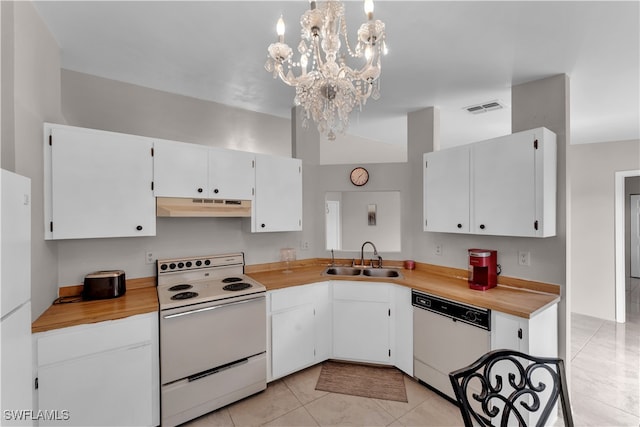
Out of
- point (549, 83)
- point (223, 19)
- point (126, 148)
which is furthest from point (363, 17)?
point (126, 148)

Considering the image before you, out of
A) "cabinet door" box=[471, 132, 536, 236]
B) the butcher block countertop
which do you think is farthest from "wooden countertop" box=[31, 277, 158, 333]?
"cabinet door" box=[471, 132, 536, 236]

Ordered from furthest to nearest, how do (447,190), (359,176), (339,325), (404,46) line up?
(359,176)
(339,325)
(447,190)
(404,46)

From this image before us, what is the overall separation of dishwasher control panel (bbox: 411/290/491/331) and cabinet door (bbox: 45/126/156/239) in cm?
226

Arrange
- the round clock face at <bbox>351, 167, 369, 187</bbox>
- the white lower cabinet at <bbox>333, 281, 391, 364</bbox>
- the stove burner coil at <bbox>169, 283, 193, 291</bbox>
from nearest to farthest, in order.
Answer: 1. the stove burner coil at <bbox>169, 283, 193, 291</bbox>
2. the white lower cabinet at <bbox>333, 281, 391, 364</bbox>
3. the round clock face at <bbox>351, 167, 369, 187</bbox>

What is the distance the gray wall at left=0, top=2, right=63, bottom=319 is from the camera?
153 centimetres

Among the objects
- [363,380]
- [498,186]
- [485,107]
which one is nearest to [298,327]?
[363,380]

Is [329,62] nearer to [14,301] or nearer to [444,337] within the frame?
[14,301]

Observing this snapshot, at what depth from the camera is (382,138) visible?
14.6 feet

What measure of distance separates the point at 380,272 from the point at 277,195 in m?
1.37

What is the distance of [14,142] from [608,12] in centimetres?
336

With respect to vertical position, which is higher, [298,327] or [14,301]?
[14,301]

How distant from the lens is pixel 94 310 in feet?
6.23

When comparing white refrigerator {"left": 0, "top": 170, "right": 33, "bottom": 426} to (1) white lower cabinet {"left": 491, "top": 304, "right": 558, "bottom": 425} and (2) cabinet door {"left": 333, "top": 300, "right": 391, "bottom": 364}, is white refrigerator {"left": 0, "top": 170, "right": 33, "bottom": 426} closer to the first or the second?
(2) cabinet door {"left": 333, "top": 300, "right": 391, "bottom": 364}

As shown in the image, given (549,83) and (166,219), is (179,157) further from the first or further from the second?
(549,83)
